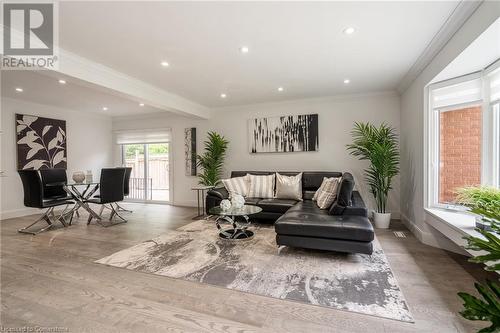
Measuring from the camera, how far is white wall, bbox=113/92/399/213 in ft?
15.5

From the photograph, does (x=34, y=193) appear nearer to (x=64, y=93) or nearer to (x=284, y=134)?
(x=64, y=93)

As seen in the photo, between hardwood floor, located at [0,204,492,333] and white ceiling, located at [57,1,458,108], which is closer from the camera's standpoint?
hardwood floor, located at [0,204,492,333]

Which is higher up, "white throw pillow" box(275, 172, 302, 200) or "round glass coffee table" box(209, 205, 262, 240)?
"white throw pillow" box(275, 172, 302, 200)

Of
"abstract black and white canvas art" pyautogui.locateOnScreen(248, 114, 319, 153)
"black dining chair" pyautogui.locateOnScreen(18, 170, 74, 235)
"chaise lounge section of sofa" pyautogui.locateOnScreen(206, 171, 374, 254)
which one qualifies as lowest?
"chaise lounge section of sofa" pyautogui.locateOnScreen(206, 171, 374, 254)

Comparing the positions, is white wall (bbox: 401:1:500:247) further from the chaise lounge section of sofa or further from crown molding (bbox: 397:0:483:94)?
the chaise lounge section of sofa

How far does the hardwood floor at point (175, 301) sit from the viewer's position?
66.8 inches

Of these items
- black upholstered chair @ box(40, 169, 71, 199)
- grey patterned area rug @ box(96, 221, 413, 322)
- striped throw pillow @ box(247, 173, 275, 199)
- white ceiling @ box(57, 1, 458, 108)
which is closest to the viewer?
grey patterned area rug @ box(96, 221, 413, 322)

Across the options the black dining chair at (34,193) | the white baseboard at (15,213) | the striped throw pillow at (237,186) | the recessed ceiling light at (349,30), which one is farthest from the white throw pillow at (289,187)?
the white baseboard at (15,213)

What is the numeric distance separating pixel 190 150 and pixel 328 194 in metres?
3.92

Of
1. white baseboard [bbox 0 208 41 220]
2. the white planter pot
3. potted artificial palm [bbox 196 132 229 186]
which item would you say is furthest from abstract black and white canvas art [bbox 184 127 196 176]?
the white planter pot

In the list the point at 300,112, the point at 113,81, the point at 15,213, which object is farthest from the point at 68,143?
the point at 300,112

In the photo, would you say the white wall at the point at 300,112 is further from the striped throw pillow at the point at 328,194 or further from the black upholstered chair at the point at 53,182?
the black upholstered chair at the point at 53,182

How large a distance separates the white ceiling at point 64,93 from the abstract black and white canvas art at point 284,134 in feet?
8.92

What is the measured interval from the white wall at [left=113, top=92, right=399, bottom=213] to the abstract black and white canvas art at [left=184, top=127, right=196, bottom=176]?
0.14 meters
